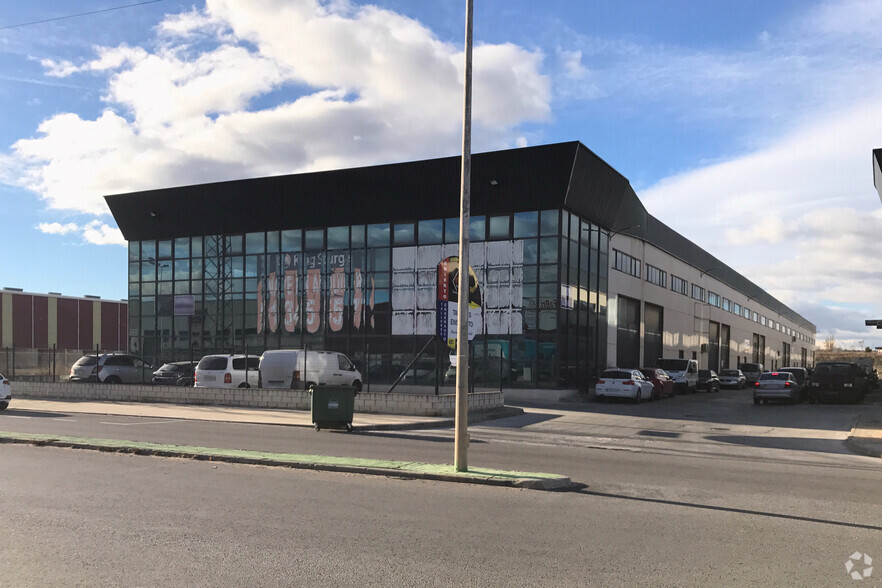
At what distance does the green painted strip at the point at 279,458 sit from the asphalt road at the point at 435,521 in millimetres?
466

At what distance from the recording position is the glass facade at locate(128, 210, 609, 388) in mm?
Result: 32094

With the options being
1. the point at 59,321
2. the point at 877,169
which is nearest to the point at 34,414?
the point at 877,169

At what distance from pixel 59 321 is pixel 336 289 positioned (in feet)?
151

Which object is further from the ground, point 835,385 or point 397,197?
point 397,197

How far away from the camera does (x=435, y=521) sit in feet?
26.8

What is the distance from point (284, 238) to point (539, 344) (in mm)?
15140

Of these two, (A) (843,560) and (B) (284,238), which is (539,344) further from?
(A) (843,560)

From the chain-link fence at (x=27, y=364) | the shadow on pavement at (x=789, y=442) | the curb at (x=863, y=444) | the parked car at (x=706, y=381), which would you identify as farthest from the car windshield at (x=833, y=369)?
the chain-link fence at (x=27, y=364)

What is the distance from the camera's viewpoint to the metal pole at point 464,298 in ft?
36.7

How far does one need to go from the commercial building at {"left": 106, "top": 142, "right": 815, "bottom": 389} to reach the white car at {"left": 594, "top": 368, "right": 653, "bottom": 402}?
177 centimetres

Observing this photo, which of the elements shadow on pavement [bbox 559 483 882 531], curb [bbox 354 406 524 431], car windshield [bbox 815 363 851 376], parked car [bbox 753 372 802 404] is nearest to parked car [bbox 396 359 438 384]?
curb [bbox 354 406 524 431]

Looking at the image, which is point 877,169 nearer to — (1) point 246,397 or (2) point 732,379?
(1) point 246,397

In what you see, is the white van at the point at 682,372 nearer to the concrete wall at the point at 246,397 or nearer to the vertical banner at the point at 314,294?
the concrete wall at the point at 246,397

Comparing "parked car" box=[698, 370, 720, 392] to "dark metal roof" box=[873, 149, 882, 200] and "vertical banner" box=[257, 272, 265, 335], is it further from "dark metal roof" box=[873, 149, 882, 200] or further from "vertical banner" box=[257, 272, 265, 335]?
"vertical banner" box=[257, 272, 265, 335]
